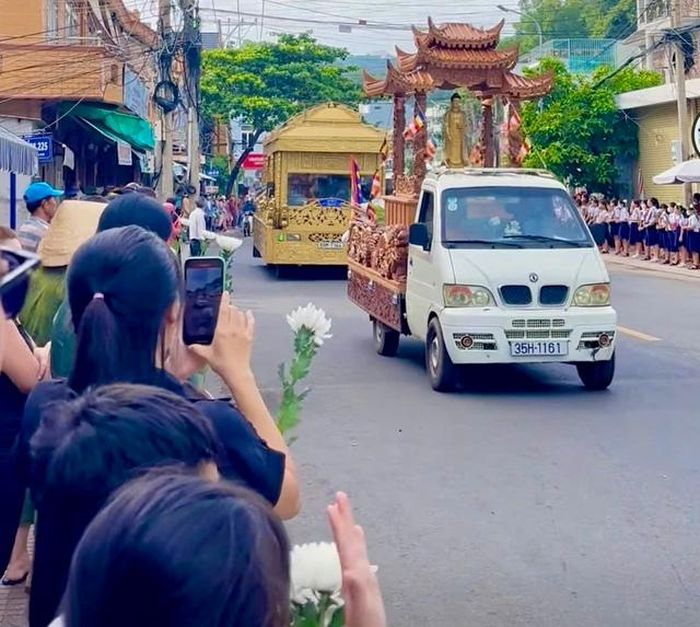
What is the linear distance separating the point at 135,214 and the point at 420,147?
1227 cm

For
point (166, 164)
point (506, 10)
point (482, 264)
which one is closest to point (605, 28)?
point (506, 10)

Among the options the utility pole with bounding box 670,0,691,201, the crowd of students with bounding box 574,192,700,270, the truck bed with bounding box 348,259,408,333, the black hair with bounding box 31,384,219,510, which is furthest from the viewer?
the utility pole with bounding box 670,0,691,201

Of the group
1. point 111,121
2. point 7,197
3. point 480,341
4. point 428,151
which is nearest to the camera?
point 480,341

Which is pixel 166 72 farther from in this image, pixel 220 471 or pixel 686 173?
pixel 220 471

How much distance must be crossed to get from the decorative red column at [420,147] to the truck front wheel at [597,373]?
449 cm

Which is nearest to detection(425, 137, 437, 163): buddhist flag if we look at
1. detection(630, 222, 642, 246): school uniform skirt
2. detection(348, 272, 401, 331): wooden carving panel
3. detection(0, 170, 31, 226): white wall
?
detection(348, 272, 401, 331): wooden carving panel

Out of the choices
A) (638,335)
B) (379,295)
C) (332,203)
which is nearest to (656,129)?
(332,203)

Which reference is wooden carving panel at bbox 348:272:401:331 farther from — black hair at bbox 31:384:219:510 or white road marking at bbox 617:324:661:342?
black hair at bbox 31:384:219:510

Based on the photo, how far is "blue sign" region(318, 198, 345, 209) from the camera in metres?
25.2

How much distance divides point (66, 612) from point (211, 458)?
21.8 inches

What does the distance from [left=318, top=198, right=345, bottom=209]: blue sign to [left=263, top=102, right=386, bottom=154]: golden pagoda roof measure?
113cm

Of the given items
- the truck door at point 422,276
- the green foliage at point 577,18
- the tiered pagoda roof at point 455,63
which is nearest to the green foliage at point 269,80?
the green foliage at point 577,18

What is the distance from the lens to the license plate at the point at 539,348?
11078 mm

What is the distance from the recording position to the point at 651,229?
104 feet
